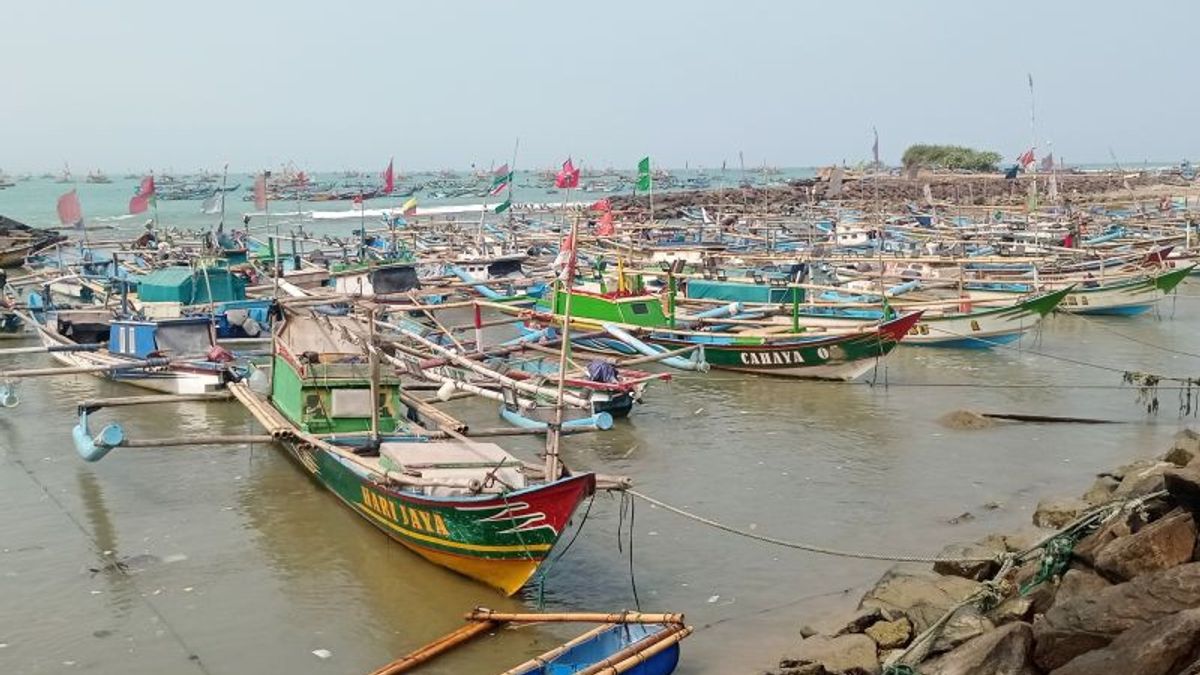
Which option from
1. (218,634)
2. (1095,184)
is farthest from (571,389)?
(1095,184)

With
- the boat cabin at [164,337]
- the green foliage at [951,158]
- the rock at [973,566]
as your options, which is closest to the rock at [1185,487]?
the rock at [973,566]

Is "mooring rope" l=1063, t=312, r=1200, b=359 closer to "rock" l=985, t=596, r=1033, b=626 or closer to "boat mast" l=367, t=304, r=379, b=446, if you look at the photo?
"rock" l=985, t=596, r=1033, b=626

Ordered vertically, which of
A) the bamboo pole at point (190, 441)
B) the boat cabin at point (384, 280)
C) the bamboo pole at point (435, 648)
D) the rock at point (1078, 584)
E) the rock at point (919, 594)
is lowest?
the bamboo pole at point (435, 648)

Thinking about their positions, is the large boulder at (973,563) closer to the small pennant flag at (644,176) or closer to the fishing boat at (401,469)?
the fishing boat at (401,469)

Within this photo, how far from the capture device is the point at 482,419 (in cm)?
2156

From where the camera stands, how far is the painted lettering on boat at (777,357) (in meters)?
24.2

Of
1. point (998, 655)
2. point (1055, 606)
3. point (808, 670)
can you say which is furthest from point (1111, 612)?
point (808, 670)

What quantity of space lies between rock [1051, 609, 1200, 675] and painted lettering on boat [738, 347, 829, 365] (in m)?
16.1

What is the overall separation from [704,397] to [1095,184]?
83137 millimetres

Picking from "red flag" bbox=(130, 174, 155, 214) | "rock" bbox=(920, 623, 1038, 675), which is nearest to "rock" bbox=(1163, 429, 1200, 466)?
"rock" bbox=(920, 623, 1038, 675)

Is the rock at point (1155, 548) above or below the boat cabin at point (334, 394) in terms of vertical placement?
below

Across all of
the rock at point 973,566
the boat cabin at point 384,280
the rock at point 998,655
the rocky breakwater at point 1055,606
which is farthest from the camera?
the boat cabin at point 384,280

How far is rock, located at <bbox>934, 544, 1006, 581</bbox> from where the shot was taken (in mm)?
11664

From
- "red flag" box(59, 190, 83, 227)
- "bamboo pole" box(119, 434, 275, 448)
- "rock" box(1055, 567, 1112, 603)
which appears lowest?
"rock" box(1055, 567, 1112, 603)
